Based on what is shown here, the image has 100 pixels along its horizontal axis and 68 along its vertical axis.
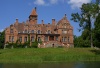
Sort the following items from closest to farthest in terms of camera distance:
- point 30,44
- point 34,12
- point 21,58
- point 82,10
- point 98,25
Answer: point 21,58, point 98,25, point 82,10, point 30,44, point 34,12

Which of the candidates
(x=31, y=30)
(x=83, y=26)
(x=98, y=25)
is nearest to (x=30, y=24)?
(x=31, y=30)

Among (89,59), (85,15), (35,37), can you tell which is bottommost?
(89,59)

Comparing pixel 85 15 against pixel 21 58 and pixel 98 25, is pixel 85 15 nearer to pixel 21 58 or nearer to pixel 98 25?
pixel 98 25

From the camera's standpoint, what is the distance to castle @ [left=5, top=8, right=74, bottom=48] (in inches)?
3103

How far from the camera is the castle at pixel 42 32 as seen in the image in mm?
78812

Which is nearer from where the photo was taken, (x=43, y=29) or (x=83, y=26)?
(x=83, y=26)

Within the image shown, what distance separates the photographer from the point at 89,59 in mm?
50781

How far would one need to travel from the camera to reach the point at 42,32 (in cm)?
8094

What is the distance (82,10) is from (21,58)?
24625 millimetres

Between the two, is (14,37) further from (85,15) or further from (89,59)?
(89,59)

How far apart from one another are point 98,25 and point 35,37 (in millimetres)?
27227

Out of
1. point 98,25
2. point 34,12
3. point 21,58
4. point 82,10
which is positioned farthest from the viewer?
point 34,12

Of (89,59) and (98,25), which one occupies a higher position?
(98,25)

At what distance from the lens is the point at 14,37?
7894cm
